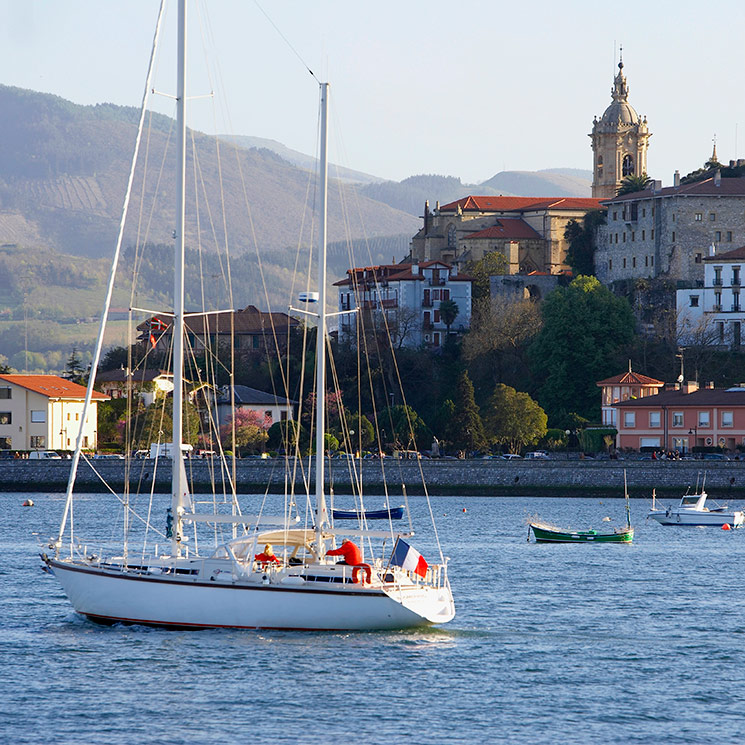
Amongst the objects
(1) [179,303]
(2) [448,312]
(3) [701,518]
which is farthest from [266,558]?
(2) [448,312]

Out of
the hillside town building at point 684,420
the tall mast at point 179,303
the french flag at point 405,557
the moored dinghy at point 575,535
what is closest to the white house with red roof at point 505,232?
the hillside town building at point 684,420

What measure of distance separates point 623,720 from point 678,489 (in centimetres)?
6630

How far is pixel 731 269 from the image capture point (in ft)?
399

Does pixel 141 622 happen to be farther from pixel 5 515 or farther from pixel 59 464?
pixel 59 464

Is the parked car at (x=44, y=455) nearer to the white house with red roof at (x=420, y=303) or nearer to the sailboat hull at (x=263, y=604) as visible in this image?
the white house with red roof at (x=420, y=303)

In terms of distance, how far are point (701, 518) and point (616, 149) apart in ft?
345

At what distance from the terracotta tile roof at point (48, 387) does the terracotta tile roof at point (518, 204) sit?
47.3m

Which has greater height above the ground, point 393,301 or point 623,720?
point 393,301

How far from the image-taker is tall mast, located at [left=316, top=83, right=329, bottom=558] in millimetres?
34281

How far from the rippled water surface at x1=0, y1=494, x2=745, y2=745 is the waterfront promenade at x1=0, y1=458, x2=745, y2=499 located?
159ft

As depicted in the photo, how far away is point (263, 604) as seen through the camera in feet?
106

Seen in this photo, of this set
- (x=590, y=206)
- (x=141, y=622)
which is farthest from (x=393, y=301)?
(x=141, y=622)

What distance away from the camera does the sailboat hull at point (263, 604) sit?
32.1 metres

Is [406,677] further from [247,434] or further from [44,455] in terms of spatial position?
[247,434]
